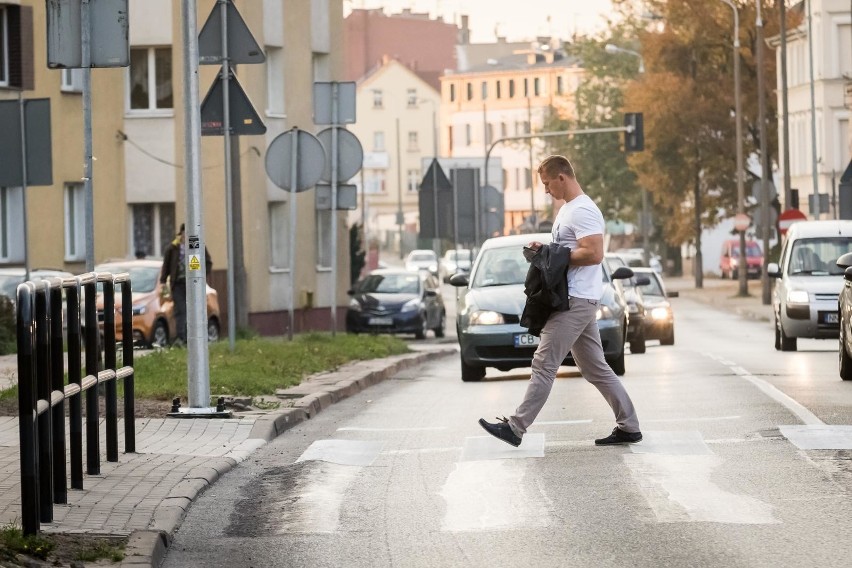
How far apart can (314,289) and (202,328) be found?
2802 cm

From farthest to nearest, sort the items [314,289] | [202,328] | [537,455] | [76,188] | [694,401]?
[314,289] < [76,188] < [694,401] < [202,328] < [537,455]

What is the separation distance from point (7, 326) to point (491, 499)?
17369 mm

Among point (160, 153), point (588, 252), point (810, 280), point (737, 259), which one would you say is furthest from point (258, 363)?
point (737, 259)

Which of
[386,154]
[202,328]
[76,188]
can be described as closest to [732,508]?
[202,328]

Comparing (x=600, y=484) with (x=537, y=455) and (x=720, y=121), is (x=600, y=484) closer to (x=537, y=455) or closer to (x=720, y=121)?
(x=537, y=455)

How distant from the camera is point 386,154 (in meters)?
153

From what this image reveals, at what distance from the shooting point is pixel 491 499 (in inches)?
396

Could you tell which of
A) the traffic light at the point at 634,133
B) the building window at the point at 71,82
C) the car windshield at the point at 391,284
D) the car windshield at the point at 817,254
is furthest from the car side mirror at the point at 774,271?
the traffic light at the point at 634,133

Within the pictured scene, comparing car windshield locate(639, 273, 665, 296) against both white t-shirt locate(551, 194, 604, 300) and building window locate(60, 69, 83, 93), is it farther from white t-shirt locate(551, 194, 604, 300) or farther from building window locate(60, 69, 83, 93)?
white t-shirt locate(551, 194, 604, 300)

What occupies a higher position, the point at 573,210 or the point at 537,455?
the point at 573,210

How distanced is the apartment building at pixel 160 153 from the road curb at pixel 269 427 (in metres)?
10.9

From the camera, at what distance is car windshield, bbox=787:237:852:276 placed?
2698 centimetres

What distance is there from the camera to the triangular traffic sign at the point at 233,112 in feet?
60.6

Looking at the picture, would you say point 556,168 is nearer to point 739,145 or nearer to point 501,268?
point 501,268
